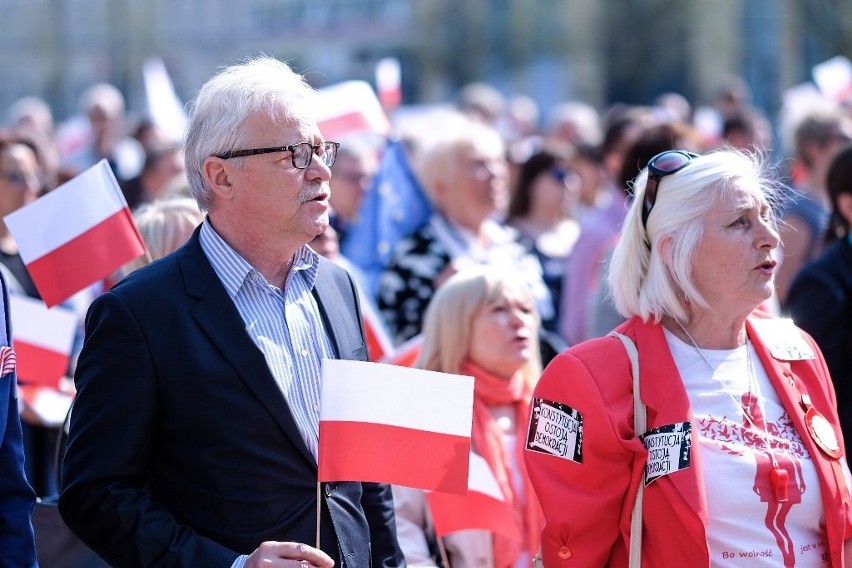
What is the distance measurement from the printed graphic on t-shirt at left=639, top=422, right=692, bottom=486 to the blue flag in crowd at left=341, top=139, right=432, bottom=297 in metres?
4.41

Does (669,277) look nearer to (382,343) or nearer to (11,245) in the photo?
(382,343)

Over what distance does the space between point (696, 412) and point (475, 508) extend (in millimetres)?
1016

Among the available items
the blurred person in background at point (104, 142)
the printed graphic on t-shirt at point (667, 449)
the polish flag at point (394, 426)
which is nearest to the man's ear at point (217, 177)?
the polish flag at point (394, 426)

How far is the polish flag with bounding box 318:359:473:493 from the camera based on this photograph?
3.24 m

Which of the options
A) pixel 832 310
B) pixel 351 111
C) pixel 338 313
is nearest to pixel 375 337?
pixel 351 111

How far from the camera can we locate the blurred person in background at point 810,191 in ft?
22.8

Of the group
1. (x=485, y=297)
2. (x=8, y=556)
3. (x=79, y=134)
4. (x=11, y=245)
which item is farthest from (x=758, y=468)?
(x=79, y=134)

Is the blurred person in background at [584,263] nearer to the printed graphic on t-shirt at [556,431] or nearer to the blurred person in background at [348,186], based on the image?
the blurred person in background at [348,186]

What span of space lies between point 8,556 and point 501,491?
175 cm

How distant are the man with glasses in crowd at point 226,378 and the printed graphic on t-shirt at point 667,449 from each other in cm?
77

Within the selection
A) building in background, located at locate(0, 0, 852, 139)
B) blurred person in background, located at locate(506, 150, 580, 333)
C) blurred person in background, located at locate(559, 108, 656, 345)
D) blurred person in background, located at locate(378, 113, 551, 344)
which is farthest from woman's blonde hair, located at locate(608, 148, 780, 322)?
building in background, located at locate(0, 0, 852, 139)

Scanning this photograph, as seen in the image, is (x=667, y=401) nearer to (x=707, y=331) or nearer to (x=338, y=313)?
(x=707, y=331)

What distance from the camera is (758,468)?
351 centimetres

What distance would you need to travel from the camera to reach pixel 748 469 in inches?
138
